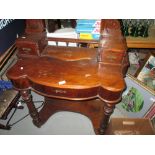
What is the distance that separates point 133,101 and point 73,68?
0.93 m

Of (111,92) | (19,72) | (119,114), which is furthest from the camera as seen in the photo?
(119,114)

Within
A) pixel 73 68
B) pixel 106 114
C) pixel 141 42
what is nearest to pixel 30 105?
pixel 73 68

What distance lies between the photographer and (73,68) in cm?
147

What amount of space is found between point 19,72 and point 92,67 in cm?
58

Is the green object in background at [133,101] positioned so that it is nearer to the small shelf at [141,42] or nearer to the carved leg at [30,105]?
the small shelf at [141,42]

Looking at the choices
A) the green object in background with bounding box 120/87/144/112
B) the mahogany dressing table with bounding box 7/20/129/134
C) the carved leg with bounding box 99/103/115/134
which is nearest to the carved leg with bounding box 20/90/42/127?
the mahogany dressing table with bounding box 7/20/129/134

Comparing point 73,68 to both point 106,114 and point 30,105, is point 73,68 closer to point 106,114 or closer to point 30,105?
point 106,114

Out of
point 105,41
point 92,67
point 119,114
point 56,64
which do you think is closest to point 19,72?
point 56,64

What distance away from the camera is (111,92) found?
1306 millimetres

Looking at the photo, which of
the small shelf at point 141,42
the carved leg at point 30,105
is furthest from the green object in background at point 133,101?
the carved leg at point 30,105

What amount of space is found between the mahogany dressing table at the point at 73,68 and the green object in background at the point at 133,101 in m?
0.53

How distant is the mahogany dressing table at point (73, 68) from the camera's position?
1.34m
